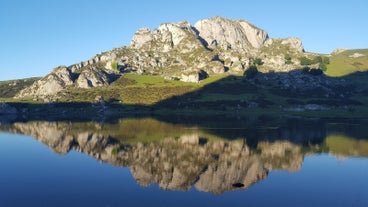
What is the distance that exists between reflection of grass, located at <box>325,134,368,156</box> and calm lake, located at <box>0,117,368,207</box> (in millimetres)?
322

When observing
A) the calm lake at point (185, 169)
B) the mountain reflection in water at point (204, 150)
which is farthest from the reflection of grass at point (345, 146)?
the calm lake at point (185, 169)

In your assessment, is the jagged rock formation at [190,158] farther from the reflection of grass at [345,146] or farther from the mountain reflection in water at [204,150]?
the reflection of grass at [345,146]

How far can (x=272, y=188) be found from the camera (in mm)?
72625

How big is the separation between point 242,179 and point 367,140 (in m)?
79.5

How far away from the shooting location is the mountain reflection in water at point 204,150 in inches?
Result: 3246

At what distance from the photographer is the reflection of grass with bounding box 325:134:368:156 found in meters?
114

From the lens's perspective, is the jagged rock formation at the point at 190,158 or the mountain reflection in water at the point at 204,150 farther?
the mountain reflection in water at the point at 204,150

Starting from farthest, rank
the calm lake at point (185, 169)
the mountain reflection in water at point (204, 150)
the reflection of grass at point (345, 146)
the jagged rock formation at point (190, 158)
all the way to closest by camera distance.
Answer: the reflection of grass at point (345, 146), the mountain reflection in water at point (204, 150), the jagged rock formation at point (190, 158), the calm lake at point (185, 169)

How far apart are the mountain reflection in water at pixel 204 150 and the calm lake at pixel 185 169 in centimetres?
26

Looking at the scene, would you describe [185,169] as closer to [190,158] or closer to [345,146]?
[190,158]

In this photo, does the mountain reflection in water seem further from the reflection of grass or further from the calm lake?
the calm lake

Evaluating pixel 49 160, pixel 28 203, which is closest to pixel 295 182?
pixel 28 203

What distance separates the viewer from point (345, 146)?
123125mm

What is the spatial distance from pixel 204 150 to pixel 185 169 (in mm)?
25885
